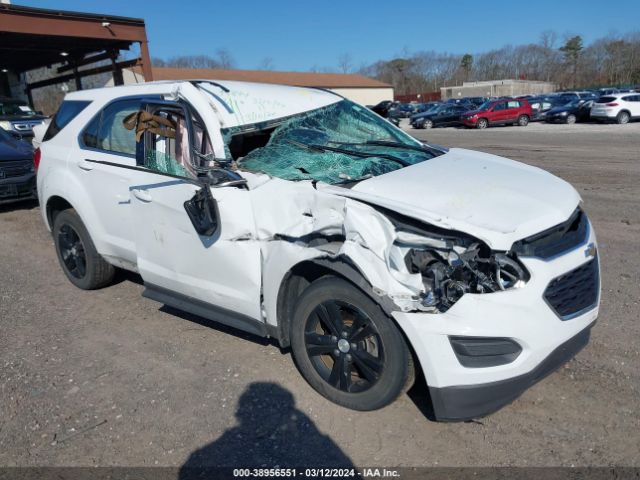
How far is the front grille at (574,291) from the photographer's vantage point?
8.43 ft

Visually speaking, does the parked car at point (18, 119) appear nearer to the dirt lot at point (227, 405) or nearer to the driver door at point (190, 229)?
the dirt lot at point (227, 405)

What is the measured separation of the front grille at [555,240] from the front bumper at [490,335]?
0.06 metres

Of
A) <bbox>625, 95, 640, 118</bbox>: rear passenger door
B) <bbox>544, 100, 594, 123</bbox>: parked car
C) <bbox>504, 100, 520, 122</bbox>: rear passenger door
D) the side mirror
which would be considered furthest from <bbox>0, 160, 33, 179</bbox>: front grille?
<bbox>544, 100, 594, 123</bbox>: parked car

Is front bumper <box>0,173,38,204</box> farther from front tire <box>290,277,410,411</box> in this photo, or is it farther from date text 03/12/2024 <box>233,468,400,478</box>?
date text 03/12/2024 <box>233,468,400,478</box>

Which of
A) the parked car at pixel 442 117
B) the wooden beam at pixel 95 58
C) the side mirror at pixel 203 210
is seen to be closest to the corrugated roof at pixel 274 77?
the parked car at pixel 442 117

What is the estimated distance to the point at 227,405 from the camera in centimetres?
318

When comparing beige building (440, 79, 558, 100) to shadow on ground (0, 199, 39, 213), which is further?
beige building (440, 79, 558, 100)

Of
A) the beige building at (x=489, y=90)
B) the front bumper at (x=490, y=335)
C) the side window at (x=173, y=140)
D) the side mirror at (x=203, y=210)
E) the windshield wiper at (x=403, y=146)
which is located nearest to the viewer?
the front bumper at (x=490, y=335)

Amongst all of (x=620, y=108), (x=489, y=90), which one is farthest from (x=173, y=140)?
(x=489, y=90)

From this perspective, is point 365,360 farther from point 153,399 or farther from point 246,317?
point 153,399

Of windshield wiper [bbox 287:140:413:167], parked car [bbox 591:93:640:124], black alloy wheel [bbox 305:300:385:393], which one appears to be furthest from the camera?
parked car [bbox 591:93:640:124]

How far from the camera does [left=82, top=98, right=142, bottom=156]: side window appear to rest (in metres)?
4.11

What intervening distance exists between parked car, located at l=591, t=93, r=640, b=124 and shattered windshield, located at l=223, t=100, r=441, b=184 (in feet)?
84.3

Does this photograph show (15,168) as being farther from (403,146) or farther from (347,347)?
(347,347)
